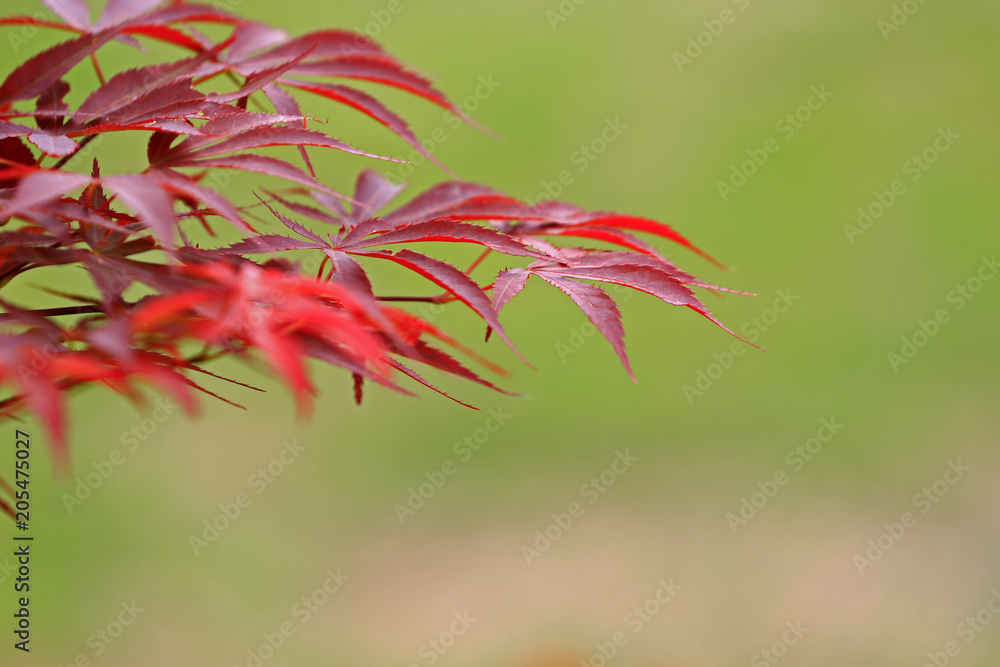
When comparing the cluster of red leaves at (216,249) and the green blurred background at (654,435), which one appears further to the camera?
the green blurred background at (654,435)

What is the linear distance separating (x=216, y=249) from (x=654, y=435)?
248cm

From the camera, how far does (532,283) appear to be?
11.7 feet

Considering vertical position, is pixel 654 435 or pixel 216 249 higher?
pixel 654 435

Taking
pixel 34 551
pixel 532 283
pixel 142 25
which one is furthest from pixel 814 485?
pixel 142 25

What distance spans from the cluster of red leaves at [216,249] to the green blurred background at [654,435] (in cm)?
152

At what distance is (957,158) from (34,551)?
12.4 feet

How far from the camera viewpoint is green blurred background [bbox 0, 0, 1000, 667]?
2469mm

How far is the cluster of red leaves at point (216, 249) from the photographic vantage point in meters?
0.55

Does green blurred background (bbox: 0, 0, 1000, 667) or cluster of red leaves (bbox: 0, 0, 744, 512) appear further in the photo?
green blurred background (bbox: 0, 0, 1000, 667)

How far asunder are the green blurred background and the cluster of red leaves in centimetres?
152

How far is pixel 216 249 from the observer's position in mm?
752

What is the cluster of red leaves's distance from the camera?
1.80ft

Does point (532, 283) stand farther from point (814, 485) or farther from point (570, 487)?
point (814, 485)

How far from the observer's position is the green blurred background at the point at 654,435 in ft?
8.10
